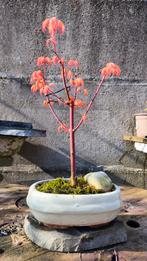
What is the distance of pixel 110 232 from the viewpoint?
189 centimetres

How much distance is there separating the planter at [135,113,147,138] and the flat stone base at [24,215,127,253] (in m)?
1.65

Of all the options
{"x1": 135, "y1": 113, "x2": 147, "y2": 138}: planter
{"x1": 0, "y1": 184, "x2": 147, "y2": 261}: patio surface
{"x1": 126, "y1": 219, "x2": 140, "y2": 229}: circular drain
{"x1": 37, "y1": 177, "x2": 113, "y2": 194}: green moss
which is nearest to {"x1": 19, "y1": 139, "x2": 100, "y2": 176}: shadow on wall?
{"x1": 135, "y1": 113, "x2": 147, "y2": 138}: planter

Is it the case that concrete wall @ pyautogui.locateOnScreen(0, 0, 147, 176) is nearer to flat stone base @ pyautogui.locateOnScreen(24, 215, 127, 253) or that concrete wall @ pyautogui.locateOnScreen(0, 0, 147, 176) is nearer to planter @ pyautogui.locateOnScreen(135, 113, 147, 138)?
planter @ pyautogui.locateOnScreen(135, 113, 147, 138)

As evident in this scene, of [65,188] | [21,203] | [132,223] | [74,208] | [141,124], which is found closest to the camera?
[74,208]

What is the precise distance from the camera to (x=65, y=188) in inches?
74.5

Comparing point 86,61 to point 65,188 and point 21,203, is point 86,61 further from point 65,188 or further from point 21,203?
point 65,188

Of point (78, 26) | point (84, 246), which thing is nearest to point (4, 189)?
point (84, 246)

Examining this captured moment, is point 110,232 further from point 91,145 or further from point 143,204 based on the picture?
point 91,145

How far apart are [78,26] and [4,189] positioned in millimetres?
2136

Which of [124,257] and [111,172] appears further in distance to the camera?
[111,172]

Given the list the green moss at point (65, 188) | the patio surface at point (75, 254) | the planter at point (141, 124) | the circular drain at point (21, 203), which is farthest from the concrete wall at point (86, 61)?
the green moss at point (65, 188)

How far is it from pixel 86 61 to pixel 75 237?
7.75ft

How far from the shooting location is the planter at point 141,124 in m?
3.34

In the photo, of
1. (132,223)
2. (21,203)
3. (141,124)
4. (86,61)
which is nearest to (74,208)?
(132,223)
